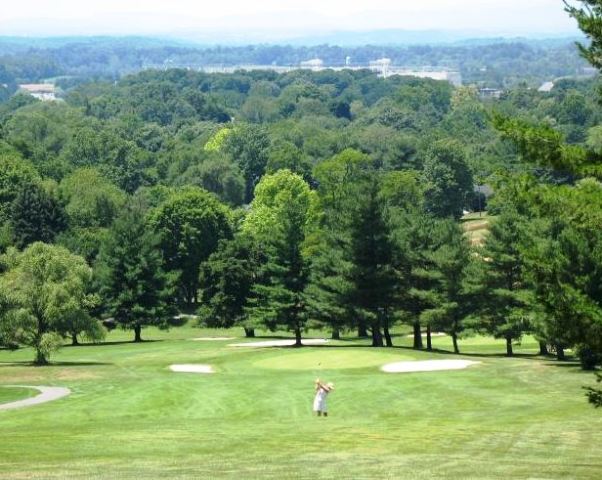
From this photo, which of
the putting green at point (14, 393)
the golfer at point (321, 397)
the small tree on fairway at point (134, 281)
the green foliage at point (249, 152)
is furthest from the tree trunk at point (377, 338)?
the green foliage at point (249, 152)

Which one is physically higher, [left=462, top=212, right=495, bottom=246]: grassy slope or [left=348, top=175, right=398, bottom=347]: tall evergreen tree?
[left=348, top=175, right=398, bottom=347]: tall evergreen tree

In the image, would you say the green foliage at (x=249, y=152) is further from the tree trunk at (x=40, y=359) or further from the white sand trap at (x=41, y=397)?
the white sand trap at (x=41, y=397)

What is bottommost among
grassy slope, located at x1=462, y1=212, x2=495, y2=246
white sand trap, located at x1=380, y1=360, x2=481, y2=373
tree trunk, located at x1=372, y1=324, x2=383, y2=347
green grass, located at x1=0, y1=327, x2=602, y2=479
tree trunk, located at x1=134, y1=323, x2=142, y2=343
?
tree trunk, located at x1=134, y1=323, x2=142, y2=343

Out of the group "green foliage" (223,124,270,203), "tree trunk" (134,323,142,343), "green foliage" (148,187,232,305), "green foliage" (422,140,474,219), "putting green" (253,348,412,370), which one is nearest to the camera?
"putting green" (253,348,412,370)

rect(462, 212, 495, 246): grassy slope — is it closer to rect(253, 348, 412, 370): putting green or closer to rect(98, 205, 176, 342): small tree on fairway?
rect(98, 205, 176, 342): small tree on fairway

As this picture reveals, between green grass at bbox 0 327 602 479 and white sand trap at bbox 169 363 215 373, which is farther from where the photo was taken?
white sand trap at bbox 169 363 215 373

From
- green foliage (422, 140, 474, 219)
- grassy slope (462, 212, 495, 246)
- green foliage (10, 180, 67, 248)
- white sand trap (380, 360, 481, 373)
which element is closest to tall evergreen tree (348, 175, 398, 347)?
white sand trap (380, 360, 481, 373)
